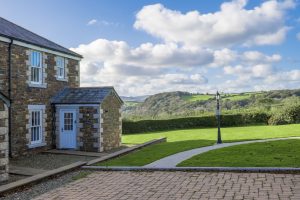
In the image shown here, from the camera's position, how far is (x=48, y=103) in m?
21.7

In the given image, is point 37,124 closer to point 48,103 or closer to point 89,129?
point 48,103

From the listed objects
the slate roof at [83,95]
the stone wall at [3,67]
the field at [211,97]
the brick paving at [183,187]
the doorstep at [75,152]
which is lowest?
the brick paving at [183,187]

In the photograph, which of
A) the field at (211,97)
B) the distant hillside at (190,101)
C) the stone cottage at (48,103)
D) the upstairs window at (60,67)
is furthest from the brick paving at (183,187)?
the field at (211,97)

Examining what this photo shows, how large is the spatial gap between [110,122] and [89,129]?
1.68 meters

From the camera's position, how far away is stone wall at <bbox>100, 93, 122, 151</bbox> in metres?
21.5

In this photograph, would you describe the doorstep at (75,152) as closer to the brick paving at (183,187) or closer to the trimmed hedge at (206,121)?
the brick paving at (183,187)

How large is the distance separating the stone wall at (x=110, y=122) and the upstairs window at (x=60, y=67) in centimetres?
342

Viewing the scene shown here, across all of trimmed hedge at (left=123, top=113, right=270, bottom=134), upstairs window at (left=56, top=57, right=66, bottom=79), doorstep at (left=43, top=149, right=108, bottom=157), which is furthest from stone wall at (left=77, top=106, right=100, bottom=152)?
trimmed hedge at (left=123, top=113, right=270, bottom=134)

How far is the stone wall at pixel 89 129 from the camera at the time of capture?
21.0 m

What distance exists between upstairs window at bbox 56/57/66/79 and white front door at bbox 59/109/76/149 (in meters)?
2.51

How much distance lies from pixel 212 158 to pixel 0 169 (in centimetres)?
763

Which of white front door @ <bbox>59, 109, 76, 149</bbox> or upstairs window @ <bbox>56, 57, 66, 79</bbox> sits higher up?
upstairs window @ <bbox>56, 57, 66, 79</bbox>

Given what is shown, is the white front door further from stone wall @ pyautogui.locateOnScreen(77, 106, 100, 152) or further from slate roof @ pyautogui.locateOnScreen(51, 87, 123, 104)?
slate roof @ pyautogui.locateOnScreen(51, 87, 123, 104)

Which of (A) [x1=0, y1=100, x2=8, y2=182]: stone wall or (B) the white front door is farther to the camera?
(B) the white front door
